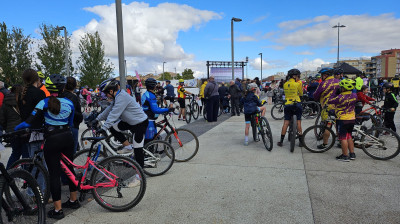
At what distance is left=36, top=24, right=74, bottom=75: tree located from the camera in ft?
79.6

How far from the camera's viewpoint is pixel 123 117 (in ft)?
13.8

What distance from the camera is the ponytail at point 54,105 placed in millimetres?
3131

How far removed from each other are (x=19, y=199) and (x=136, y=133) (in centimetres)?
178

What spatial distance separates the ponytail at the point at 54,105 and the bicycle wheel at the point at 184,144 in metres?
2.60

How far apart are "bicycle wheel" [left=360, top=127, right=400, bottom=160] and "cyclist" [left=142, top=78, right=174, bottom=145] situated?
3975 mm

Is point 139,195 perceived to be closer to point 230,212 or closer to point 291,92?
point 230,212

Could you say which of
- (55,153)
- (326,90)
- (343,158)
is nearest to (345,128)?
(343,158)

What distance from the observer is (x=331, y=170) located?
16.2 ft

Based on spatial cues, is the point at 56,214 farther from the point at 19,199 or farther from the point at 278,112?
the point at 278,112

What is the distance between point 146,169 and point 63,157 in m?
1.75

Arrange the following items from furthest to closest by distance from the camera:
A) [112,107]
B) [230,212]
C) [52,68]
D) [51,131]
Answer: [52,68], [112,107], [230,212], [51,131]

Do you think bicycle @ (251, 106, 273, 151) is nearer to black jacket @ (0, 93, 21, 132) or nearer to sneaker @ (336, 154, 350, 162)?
sneaker @ (336, 154, 350, 162)

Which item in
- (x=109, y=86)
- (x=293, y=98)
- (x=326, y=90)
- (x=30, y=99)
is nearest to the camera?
(x=30, y=99)

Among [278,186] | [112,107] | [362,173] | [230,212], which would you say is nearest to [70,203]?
[112,107]
